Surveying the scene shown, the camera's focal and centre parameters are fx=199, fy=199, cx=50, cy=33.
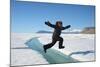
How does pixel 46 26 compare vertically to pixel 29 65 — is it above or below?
above

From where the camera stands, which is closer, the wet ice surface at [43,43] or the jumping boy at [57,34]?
the wet ice surface at [43,43]

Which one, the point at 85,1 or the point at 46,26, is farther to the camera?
the point at 85,1

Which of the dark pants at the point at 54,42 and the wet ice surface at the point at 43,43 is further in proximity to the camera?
the dark pants at the point at 54,42

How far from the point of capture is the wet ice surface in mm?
2031

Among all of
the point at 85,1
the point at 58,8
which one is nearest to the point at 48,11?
the point at 58,8

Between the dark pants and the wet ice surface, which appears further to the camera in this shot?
the dark pants

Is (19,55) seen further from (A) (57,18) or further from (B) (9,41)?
(A) (57,18)

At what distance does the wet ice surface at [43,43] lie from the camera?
203 cm

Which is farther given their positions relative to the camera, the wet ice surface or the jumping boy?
the jumping boy

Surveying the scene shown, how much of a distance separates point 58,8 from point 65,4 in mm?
97

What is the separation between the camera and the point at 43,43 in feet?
7.02

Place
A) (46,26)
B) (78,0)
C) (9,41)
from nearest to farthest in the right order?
(9,41), (46,26), (78,0)
